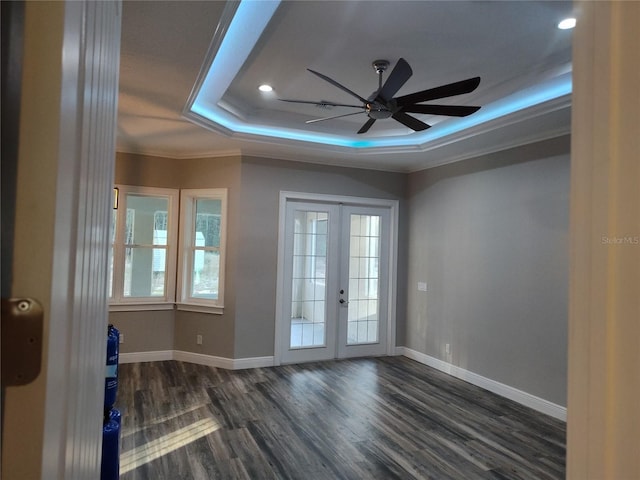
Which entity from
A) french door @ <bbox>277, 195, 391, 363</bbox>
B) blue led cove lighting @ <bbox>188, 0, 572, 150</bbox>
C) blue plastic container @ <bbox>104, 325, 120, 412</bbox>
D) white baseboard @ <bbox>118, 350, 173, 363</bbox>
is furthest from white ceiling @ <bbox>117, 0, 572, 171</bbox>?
white baseboard @ <bbox>118, 350, 173, 363</bbox>

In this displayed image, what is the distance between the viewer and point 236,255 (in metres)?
4.89

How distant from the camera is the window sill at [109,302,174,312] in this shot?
16.1 feet

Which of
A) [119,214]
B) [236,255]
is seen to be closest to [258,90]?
[236,255]

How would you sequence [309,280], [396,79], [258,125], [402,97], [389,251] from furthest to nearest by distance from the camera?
[389,251] < [309,280] < [258,125] < [402,97] < [396,79]

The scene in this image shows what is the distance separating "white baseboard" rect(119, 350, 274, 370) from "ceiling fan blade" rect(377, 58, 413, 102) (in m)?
3.54

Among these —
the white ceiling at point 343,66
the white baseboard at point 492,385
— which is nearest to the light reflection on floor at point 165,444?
the white ceiling at point 343,66

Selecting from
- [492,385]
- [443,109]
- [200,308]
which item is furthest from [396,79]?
[200,308]

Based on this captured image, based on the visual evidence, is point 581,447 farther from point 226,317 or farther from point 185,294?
point 185,294

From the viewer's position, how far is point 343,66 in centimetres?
325

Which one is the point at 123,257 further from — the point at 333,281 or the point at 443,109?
the point at 443,109

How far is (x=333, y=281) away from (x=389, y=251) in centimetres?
98

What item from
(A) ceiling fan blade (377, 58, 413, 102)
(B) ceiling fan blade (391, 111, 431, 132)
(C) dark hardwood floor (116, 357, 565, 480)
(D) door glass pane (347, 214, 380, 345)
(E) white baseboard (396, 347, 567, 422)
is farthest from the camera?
(D) door glass pane (347, 214, 380, 345)

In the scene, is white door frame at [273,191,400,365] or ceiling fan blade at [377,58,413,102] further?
white door frame at [273,191,400,365]

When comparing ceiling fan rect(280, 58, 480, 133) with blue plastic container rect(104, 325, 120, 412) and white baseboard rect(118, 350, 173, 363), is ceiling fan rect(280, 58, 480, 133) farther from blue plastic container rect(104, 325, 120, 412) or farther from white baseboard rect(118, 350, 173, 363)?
white baseboard rect(118, 350, 173, 363)
